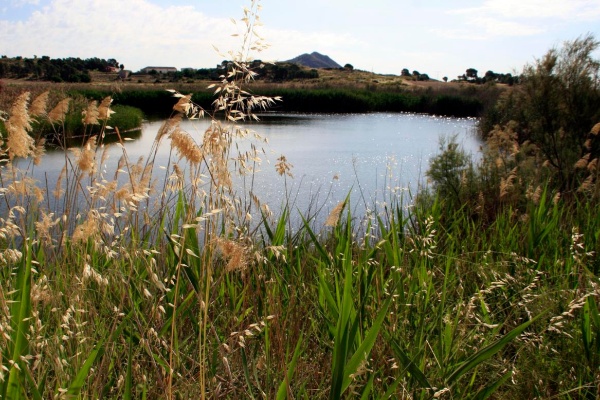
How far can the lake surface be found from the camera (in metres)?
7.00

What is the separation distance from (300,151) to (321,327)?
1086 centimetres

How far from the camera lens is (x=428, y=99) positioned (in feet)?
93.8

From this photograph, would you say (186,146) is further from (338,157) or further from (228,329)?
(338,157)

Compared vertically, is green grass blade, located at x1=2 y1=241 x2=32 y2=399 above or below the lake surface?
above

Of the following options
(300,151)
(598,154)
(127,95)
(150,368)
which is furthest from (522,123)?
(127,95)

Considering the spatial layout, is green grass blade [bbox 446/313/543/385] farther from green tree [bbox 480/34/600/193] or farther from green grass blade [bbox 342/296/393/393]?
green tree [bbox 480/34/600/193]

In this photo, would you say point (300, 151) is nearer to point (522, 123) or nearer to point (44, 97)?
point (522, 123)

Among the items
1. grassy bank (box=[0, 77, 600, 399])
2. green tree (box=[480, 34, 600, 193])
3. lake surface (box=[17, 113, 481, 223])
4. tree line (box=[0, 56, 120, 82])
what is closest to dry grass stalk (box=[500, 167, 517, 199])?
lake surface (box=[17, 113, 481, 223])

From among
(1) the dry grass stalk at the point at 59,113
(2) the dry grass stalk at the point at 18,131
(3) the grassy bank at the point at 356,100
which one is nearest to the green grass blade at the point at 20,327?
(2) the dry grass stalk at the point at 18,131

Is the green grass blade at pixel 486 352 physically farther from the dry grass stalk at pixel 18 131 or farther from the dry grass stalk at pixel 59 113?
the dry grass stalk at pixel 59 113

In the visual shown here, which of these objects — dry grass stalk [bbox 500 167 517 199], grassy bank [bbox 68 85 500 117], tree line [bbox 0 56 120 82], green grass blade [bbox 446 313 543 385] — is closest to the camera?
green grass blade [bbox 446 313 543 385]

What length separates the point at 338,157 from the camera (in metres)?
11.9

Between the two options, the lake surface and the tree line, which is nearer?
the lake surface

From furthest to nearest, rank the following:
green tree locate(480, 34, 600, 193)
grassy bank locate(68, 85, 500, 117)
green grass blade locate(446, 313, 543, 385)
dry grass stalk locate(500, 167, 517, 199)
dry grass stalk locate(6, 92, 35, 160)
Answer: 1. grassy bank locate(68, 85, 500, 117)
2. green tree locate(480, 34, 600, 193)
3. dry grass stalk locate(500, 167, 517, 199)
4. dry grass stalk locate(6, 92, 35, 160)
5. green grass blade locate(446, 313, 543, 385)
